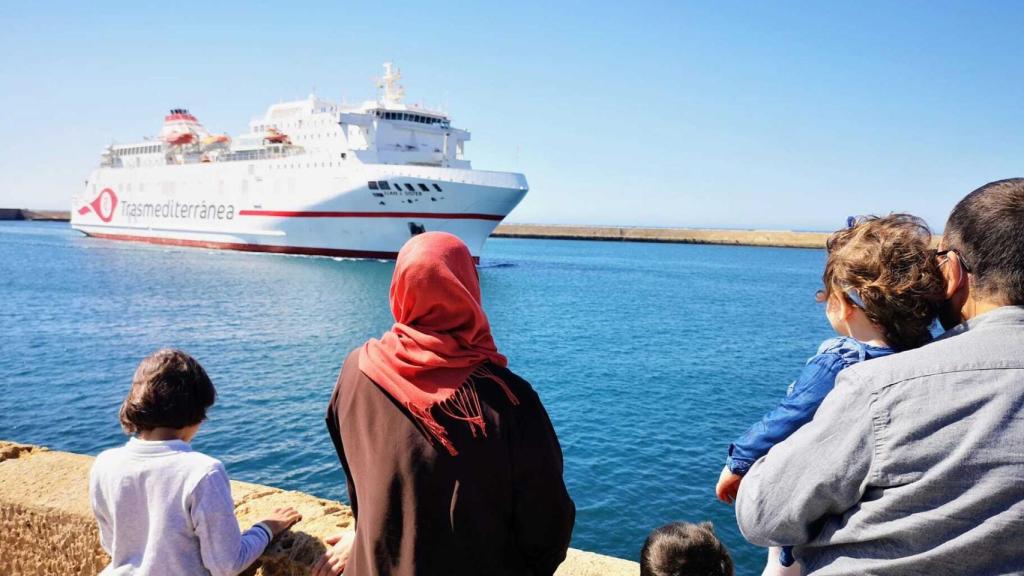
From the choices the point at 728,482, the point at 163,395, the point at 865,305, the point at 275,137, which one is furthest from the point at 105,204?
the point at 865,305

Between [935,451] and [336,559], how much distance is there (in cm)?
134

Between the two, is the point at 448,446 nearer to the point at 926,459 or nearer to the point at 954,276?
the point at 926,459

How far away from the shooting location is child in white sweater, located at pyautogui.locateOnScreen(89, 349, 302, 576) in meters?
1.43

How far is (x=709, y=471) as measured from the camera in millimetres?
7668

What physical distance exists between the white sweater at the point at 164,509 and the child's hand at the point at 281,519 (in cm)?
25

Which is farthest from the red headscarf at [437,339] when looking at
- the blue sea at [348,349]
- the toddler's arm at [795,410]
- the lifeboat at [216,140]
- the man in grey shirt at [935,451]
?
the lifeboat at [216,140]

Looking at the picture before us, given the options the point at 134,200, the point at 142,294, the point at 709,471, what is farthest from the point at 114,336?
the point at 134,200

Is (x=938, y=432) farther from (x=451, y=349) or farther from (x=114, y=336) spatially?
(x=114, y=336)

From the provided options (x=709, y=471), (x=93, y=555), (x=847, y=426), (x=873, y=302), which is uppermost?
(x=873, y=302)

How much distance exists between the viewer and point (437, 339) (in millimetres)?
1280

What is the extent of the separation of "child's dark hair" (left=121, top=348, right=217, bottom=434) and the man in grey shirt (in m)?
1.30

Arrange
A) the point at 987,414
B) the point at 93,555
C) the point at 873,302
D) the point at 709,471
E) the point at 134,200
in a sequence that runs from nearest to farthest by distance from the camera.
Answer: the point at 987,414
the point at 873,302
the point at 93,555
the point at 709,471
the point at 134,200

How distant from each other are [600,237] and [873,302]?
90366 millimetres

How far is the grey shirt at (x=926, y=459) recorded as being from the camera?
96 centimetres
